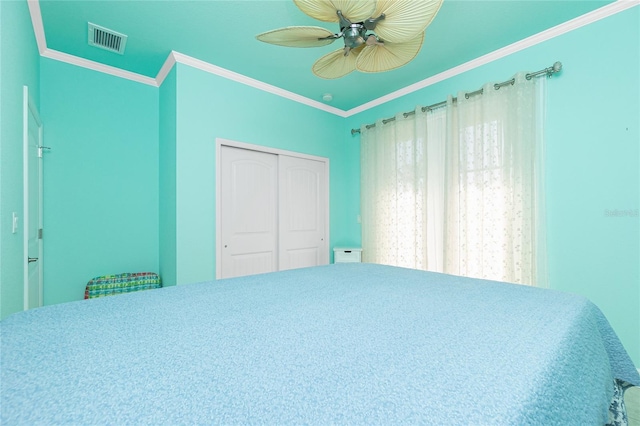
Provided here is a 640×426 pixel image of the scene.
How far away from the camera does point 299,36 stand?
147 centimetres

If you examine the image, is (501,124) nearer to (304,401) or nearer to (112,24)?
(304,401)

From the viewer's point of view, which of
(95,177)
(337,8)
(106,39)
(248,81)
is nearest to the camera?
(337,8)

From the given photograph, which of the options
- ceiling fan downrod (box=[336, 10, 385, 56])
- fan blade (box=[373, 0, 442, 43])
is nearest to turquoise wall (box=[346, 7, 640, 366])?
fan blade (box=[373, 0, 442, 43])

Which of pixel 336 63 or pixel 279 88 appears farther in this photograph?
pixel 279 88

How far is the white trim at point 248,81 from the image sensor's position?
102 inches

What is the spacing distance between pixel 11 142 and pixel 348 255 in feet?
10.2

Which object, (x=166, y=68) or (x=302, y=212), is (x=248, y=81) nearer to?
(x=166, y=68)

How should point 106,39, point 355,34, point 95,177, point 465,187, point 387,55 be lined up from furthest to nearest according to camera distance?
point 95,177 < point 465,187 < point 106,39 < point 387,55 < point 355,34

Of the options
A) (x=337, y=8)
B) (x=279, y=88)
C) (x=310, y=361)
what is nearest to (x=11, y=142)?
(x=337, y=8)

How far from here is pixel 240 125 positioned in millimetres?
2973

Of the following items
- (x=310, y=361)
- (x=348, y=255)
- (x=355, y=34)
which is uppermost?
(x=355, y=34)

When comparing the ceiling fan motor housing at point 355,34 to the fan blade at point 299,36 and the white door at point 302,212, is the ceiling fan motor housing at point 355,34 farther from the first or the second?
the white door at point 302,212

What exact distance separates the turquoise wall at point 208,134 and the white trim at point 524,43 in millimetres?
1296

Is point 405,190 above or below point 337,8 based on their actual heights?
below
